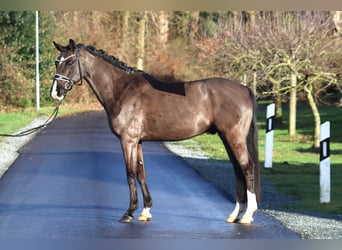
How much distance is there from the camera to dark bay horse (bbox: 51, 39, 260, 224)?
1130 centimetres

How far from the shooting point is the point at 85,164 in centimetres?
1877

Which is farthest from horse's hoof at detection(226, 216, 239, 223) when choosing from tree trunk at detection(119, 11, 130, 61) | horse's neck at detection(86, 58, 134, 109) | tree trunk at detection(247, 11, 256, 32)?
tree trunk at detection(119, 11, 130, 61)

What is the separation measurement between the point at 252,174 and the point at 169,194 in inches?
110

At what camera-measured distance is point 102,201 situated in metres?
13.1

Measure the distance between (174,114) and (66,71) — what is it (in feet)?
4.75

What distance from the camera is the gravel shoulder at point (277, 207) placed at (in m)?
10.3

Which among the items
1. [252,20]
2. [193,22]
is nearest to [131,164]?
[252,20]

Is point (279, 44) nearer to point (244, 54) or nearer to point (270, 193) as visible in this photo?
point (244, 54)

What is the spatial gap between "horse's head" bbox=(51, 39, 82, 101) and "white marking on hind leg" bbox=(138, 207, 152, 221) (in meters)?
1.74

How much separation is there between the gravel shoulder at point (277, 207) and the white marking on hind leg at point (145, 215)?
160cm

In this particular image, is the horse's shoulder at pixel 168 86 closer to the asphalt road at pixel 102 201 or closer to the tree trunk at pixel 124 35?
the asphalt road at pixel 102 201

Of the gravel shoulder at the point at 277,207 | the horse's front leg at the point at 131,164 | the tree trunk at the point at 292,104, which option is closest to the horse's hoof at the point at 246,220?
the gravel shoulder at the point at 277,207

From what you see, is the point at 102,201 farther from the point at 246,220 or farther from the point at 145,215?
the point at 246,220
